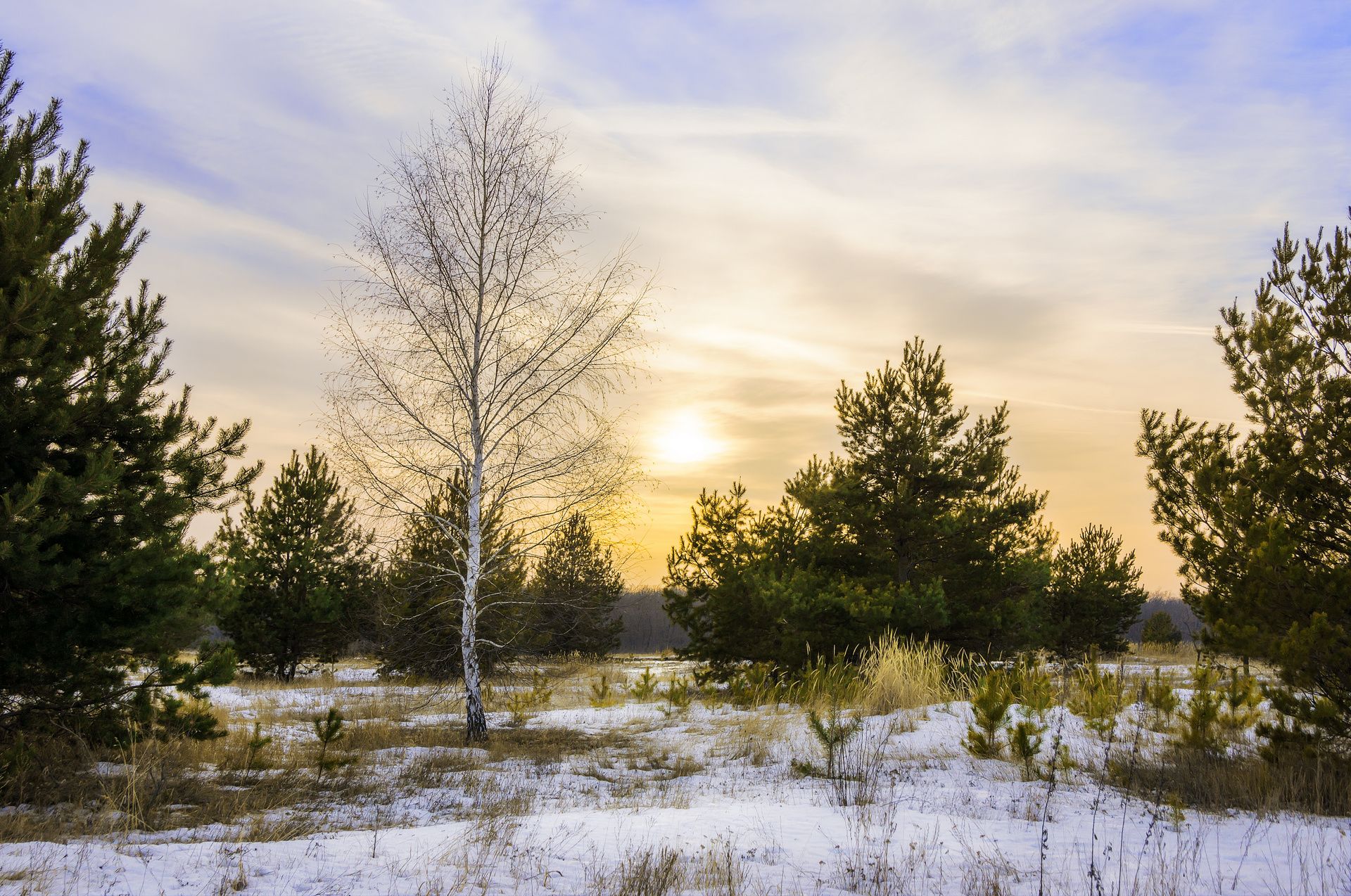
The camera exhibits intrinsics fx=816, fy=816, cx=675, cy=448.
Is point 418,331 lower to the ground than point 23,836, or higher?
higher

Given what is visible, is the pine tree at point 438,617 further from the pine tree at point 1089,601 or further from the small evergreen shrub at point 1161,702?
the pine tree at point 1089,601

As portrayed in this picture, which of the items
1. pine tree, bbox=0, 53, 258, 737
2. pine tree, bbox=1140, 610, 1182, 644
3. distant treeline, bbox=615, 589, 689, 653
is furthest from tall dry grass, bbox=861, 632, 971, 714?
distant treeline, bbox=615, 589, 689, 653

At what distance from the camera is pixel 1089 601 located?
85.8ft

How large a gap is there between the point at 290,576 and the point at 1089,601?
23887 mm

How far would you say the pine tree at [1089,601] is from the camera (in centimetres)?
2617

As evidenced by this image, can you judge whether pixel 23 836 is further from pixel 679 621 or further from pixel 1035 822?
pixel 679 621

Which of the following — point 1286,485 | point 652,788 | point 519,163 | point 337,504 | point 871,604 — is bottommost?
point 652,788

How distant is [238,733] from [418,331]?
571 centimetres

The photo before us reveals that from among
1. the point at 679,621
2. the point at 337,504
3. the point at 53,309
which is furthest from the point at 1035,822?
the point at 337,504

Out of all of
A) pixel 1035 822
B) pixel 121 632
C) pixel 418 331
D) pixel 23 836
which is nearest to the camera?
pixel 23 836

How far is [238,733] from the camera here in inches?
407

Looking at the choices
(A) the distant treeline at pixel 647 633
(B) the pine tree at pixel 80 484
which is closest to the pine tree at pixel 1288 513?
(B) the pine tree at pixel 80 484

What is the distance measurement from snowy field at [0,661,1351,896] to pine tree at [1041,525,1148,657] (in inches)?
715

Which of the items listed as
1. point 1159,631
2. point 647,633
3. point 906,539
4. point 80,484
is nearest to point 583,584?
point 906,539
